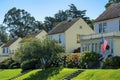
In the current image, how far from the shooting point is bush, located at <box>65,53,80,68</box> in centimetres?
5533

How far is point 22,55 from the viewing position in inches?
2274

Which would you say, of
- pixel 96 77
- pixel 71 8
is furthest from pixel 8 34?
pixel 96 77

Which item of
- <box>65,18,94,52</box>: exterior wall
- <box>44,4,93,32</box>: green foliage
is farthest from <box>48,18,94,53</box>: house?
<box>44,4,93,32</box>: green foliage

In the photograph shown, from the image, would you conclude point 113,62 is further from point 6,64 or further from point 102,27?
point 6,64

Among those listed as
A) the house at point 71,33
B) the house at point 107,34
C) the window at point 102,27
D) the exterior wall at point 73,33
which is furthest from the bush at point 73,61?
the exterior wall at point 73,33

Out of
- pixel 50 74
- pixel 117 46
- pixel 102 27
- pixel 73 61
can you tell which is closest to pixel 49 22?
pixel 102 27

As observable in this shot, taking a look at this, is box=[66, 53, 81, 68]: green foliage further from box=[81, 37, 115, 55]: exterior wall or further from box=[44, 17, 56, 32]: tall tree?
box=[44, 17, 56, 32]: tall tree

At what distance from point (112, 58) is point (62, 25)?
30701mm

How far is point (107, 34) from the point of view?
172 feet

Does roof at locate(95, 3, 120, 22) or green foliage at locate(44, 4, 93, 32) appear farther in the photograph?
green foliage at locate(44, 4, 93, 32)

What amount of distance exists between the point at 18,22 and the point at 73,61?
7548 cm

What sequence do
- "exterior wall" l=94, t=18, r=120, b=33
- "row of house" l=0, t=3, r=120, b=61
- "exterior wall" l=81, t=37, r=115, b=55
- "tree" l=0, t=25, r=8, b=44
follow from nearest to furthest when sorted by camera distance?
"exterior wall" l=81, t=37, r=115, b=55
"row of house" l=0, t=3, r=120, b=61
"exterior wall" l=94, t=18, r=120, b=33
"tree" l=0, t=25, r=8, b=44

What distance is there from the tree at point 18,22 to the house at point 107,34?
70.3m

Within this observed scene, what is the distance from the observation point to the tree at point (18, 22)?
128 meters
